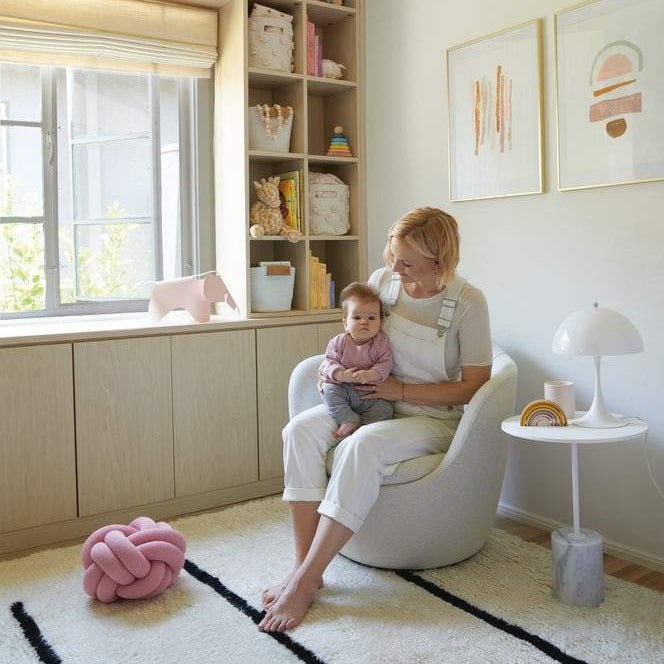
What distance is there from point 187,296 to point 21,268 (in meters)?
0.69

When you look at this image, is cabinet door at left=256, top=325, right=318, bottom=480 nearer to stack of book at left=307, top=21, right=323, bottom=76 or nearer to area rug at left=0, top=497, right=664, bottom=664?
area rug at left=0, top=497, right=664, bottom=664

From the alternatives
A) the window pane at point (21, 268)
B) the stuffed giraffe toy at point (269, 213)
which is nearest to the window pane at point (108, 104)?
the window pane at point (21, 268)

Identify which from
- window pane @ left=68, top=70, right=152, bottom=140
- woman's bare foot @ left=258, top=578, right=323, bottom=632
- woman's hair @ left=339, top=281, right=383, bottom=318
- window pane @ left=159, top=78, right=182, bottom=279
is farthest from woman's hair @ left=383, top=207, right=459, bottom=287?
window pane @ left=68, top=70, right=152, bottom=140

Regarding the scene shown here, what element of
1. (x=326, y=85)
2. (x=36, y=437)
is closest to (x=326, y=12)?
(x=326, y=85)

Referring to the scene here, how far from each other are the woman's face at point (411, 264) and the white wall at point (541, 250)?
54cm

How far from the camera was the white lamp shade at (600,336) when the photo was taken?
7.02 feet

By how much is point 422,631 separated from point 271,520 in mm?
1026

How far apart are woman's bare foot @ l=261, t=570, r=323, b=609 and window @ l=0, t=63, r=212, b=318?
162cm

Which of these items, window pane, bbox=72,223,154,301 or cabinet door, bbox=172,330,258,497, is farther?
window pane, bbox=72,223,154,301

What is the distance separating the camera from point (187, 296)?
319cm

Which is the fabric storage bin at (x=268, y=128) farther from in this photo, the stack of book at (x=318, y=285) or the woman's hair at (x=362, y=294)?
the woman's hair at (x=362, y=294)

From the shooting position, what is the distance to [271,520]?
295cm

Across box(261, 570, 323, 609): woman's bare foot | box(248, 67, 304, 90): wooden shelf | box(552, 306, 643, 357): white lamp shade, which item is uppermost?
box(248, 67, 304, 90): wooden shelf

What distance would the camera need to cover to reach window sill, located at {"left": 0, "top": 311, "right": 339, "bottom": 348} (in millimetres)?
2746
